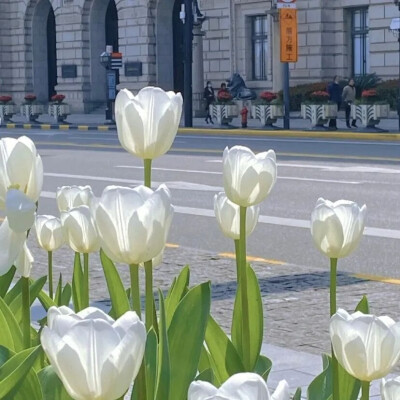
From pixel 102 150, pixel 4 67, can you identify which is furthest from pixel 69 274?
pixel 4 67

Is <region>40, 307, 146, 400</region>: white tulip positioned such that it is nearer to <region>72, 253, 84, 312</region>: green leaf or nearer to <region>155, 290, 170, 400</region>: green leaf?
<region>155, 290, 170, 400</region>: green leaf

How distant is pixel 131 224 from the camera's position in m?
2.02

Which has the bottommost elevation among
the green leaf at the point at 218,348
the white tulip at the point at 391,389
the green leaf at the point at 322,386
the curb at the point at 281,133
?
the curb at the point at 281,133

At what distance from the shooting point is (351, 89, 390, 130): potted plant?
103 ft

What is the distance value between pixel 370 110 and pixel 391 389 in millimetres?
30185

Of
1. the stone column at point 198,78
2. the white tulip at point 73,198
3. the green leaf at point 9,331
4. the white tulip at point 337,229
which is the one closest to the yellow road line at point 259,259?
the white tulip at point 73,198

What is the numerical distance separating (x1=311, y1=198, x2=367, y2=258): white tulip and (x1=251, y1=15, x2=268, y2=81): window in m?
40.3

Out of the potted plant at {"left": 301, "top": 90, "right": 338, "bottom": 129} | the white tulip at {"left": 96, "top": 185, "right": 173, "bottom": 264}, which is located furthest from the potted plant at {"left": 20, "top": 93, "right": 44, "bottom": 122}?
the white tulip at {"left": 96, "top": 185, "right": 173, "bottom": 264}

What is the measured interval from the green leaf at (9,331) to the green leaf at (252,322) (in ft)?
1.67

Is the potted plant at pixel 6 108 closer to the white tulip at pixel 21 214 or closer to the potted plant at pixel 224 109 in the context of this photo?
the potted plant at pixel 224 109

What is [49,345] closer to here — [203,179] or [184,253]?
[184,253]

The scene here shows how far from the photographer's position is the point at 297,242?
37.4 feet

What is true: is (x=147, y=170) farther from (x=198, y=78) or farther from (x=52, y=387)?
(x=198, y=78)

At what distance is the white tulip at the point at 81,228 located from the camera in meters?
3.05
